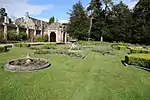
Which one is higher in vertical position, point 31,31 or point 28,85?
point 31,31

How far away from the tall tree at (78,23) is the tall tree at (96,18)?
85.7 inches

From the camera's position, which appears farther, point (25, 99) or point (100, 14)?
point (100, 14)

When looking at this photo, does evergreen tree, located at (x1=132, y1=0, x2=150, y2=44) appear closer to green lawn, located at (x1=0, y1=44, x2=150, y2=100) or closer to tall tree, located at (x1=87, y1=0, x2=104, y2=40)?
tall tree, located at (x1=87, y1=0, x2=104, y2=40)

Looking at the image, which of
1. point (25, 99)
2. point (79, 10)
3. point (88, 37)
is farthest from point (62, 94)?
point (79, 10)

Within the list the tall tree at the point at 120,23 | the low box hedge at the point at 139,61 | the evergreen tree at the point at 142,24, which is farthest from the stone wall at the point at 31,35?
the low box hedge at the point at 139,61

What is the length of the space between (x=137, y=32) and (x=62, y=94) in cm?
3852

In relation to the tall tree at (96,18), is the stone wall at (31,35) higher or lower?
lower

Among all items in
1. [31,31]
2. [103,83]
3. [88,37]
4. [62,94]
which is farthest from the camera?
[31,31]

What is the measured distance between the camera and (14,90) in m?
7.46

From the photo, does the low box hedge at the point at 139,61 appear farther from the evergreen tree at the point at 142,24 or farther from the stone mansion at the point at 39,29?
the stone mansion at the point at 39,29

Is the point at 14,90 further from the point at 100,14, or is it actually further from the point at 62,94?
the point at 100,14

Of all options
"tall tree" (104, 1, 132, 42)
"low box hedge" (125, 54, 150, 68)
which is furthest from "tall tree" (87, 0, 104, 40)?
"low box hedge" (125, 54, 150, 68)

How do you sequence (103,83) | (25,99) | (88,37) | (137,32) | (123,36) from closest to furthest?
(25,99), (103,83), (137,32), (123,36), (88,37)

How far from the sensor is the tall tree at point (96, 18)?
49500mm
